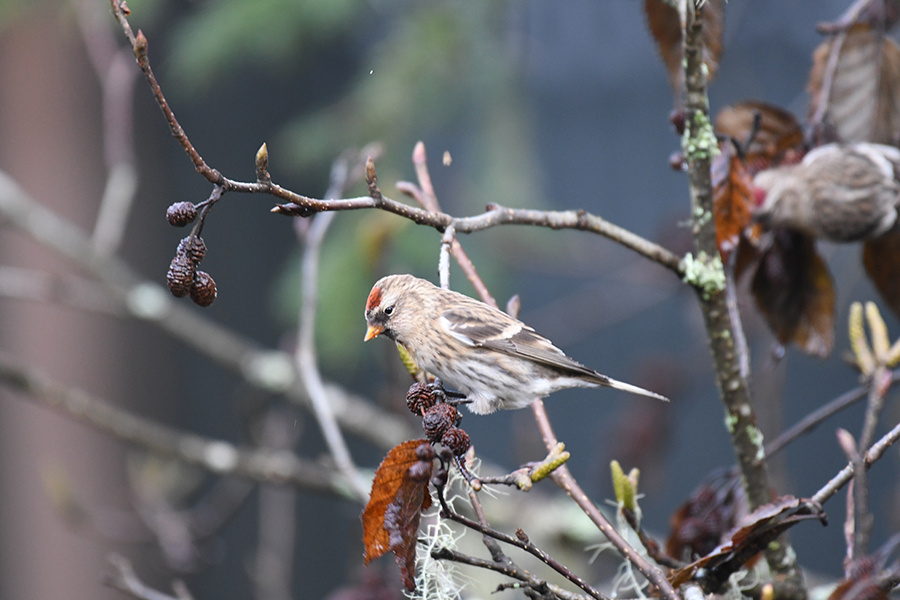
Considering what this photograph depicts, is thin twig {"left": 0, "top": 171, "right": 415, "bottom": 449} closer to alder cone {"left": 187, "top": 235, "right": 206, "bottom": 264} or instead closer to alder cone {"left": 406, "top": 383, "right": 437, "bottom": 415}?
alder cone {"left": 406, "top": 383, "right": 437, "bottom": 415}

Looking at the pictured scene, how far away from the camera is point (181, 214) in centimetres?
68

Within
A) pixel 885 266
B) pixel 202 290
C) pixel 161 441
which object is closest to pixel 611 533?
pixel 202 290

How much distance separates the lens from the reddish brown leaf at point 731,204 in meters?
1.20

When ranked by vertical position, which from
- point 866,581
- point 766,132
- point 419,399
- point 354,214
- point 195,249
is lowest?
point 866,581

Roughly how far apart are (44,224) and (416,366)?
1.82m

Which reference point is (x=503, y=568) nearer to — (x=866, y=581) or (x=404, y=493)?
(x=404, y=493)

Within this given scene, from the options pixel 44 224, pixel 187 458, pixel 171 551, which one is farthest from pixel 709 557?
pixel 44 224

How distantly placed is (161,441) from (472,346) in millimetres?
1269

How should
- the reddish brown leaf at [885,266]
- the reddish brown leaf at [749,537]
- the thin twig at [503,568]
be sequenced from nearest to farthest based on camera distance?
the thin twig at [503,568] → the reddish brown leaf at [749,537] → the reddish brown leaf at [885,266]

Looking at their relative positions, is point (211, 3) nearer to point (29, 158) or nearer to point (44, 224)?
point (29, 158)

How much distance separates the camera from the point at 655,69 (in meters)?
3.52

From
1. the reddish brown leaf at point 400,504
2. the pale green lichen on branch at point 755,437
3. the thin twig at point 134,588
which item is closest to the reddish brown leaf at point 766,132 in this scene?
the pale green lichen on branch at point 755,437

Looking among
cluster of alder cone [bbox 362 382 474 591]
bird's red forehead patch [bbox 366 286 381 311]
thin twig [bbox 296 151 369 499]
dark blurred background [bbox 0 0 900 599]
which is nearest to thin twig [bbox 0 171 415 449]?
dark blurred background [bbox 0 0 900 599]

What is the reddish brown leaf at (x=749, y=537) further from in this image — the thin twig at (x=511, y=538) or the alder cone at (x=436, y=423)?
the alder cone at (x=436, y=423)
